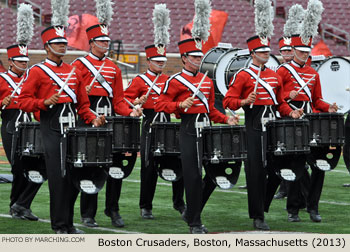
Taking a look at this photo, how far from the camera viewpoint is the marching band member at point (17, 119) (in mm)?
7672

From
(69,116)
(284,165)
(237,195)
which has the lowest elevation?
(237,195)

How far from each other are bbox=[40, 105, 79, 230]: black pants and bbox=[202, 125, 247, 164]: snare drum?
→ 1.14 metres

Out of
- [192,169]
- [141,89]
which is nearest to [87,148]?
[192,169]

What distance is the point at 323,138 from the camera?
7797mm

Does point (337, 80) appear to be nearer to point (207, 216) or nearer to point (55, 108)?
point (207, 216)

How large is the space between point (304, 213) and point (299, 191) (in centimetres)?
48

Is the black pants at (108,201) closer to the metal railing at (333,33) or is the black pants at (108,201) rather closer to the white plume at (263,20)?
the white plume at (263,20)

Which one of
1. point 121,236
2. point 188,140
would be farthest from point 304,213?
point 121,236

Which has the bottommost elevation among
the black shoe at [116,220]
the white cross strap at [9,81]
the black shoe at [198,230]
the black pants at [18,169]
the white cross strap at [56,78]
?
the black shoe at [116,220]

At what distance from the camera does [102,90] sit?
752cm

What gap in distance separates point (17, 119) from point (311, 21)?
10.5ft

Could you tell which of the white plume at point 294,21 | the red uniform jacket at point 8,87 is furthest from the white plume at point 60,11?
the white plume at point 294,21

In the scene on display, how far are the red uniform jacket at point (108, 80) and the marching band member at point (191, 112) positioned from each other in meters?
0.70

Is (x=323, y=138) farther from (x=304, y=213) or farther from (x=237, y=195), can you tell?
(x=237, y=195)
